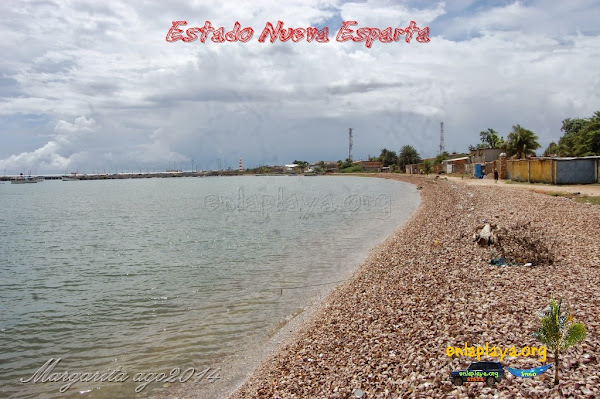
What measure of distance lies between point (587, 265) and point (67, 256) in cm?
2535

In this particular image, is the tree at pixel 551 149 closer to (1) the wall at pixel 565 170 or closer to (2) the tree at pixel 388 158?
(1) the wall at pixel 565 170

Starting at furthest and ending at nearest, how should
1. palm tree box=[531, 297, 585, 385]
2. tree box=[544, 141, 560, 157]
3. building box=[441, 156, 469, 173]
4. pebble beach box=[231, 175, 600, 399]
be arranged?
building box=[441, 156, 469, 173] → tree box=[544, 141, 560, 157] → pebble beach box=[231, 175, 600, 399] → palm tree box=[531, 297, 585, 385]

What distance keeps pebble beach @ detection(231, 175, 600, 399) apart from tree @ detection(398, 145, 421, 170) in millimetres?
124330

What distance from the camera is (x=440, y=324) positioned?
7.75 metres

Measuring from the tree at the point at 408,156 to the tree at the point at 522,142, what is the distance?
246 ft

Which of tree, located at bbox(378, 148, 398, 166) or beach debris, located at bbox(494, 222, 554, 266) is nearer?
beach debris, located at bbox(494, 222, 554, 266)

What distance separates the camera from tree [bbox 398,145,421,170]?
13612 centimetres

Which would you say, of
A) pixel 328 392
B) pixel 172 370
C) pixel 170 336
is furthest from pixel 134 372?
pixel 328 392

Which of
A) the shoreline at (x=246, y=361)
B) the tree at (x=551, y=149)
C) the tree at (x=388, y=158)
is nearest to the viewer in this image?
the shoreline at (x=246, y=361)

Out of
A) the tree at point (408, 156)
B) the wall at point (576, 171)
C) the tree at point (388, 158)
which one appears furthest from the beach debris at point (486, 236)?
the tree at point (388, 158)

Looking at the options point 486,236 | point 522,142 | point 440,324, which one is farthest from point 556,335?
point 522,142

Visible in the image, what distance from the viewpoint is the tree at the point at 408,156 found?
447ft

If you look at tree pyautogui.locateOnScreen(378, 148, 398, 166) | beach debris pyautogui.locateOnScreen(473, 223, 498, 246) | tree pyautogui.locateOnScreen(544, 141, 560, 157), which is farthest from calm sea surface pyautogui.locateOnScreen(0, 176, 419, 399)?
tree pyautogui.locateOnScreen(378, 148, 398, 166)

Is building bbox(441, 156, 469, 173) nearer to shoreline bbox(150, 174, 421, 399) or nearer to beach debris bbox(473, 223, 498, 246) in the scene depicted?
beach debris bbox(473, 223, 498, 246)
